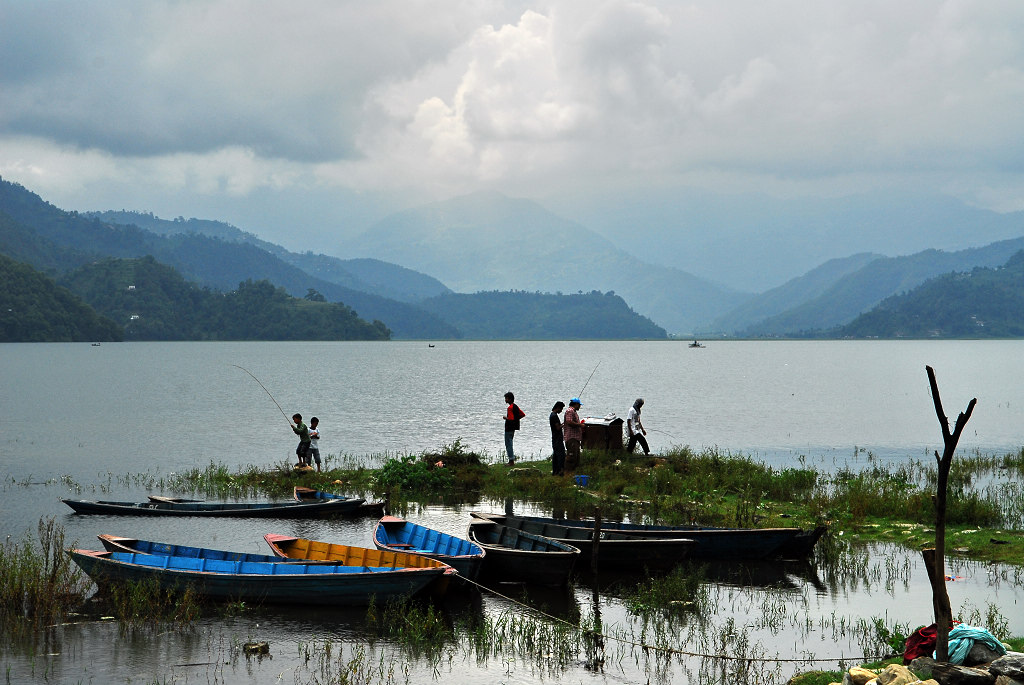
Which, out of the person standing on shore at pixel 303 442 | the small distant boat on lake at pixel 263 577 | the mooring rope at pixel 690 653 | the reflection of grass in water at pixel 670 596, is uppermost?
the person standing on shore at pixel 303 442

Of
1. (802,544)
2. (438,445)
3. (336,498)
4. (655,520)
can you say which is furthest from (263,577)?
(438,445)

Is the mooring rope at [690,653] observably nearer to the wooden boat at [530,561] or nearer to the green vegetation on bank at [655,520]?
the green vegetation on bank at [655,520]

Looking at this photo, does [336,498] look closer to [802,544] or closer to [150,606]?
[150,606]

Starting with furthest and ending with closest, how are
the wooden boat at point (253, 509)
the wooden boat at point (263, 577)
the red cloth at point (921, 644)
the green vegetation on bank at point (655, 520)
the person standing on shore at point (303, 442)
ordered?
the person standing on shore at point (303, 442) → the wooden boat at point (253, 509) → the wooden boat at point (263, 577) → the green vegetation on bank at point (655, 520) → the red cloth at point (921, 644)

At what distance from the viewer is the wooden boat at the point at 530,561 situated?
17.1 m

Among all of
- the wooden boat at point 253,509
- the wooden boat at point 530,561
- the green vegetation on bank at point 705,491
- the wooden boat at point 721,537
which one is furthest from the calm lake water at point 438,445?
the green vegetation on bank at point 705,491

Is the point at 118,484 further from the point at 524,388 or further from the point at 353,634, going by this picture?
the point at 524,388

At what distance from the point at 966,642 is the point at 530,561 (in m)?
8.21

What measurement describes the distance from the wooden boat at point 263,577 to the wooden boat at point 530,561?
1.80m

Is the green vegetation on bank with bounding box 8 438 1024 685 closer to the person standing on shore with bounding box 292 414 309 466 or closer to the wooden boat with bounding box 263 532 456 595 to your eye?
the person standing on shore with bounding box 292 414 309 466

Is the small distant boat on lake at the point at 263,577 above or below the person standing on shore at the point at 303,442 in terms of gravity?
below

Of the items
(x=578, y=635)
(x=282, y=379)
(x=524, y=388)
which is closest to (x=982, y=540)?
(x=578, y=635)

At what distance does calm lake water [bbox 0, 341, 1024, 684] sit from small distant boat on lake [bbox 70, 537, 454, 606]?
483 mm

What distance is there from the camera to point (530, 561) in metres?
17.3
